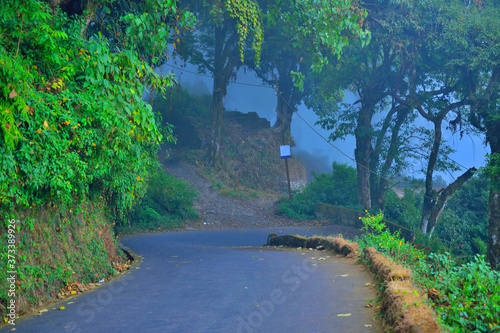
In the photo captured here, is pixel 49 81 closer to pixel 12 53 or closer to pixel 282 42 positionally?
pixel 12 53

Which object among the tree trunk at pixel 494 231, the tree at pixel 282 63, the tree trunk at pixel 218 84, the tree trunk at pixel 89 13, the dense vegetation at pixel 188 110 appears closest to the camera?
the dense vegetation at pixel 188 110

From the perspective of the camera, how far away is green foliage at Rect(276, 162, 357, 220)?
26.4 m

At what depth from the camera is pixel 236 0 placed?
15.9 meters

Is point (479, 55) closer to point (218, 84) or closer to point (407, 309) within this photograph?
point (218, 84)

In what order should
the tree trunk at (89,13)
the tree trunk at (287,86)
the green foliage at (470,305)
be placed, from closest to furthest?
the green foliage at (470,305), the tree trunk at (89,13), the tree trunk at (287,86)

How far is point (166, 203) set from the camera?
22328mm

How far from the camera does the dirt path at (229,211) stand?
22906 mm

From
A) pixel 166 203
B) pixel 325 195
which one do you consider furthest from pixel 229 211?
pixel 325 195

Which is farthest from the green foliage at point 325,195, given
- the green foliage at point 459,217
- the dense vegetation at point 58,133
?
the dense vegetation at point 58,133

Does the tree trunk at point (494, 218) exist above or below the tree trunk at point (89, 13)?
below

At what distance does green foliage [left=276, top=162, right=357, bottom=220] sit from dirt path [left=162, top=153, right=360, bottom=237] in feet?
2.79

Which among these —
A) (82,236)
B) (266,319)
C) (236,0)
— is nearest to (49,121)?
(82,236)

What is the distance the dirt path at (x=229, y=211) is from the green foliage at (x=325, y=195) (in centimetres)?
85

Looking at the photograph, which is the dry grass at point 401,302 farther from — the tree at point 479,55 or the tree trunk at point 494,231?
the tree at point 479,55
